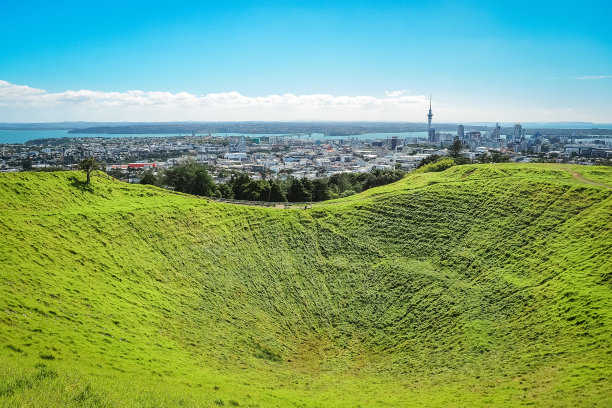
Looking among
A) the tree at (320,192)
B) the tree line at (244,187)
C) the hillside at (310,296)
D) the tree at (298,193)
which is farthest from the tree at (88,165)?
the tree at (320,192)

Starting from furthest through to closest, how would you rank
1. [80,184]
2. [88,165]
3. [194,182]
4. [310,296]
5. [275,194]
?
[194,182] < [275,194] < [88,165] < [80,184] < [310,296]

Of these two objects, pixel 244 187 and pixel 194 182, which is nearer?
pixel 244 187

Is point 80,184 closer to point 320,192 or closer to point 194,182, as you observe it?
point 194,182

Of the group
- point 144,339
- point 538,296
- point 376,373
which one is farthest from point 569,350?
point 144,339

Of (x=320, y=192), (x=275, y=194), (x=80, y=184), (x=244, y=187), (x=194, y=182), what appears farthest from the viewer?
(x=194, y=182)

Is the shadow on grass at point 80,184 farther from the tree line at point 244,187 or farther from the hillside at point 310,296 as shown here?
the tree line at point 244,187

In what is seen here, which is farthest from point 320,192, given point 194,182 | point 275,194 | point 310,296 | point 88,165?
point 88,165

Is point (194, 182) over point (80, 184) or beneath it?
beneath
